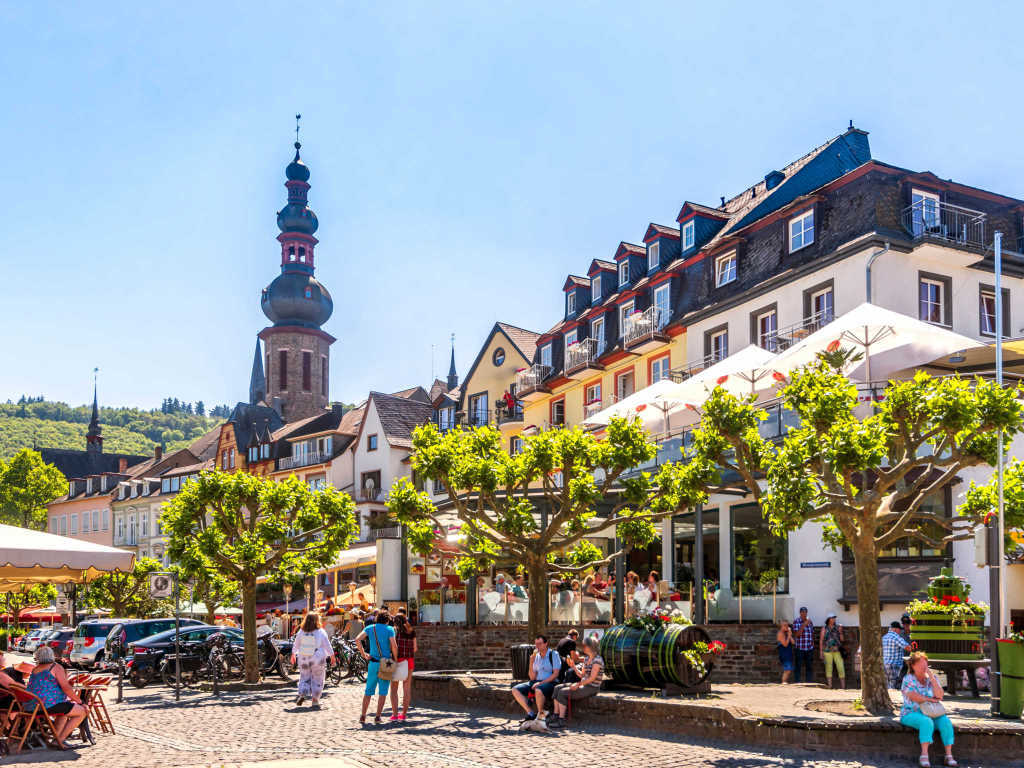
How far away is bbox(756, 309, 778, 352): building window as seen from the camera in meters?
30.5

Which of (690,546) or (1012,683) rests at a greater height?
(690,546)

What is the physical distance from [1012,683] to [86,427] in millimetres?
153481

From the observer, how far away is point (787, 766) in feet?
38.3

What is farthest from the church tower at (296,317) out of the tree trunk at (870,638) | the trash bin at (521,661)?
the tree trunk at (870,638)

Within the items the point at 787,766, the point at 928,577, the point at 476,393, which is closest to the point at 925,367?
the point at 928,577

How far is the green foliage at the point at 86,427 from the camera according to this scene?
139 m

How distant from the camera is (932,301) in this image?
2856 cm

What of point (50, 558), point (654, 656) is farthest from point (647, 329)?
point (50, 558)

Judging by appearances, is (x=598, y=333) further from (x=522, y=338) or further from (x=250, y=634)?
(x=250, y=634)

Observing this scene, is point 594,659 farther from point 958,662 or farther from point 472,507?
point 472,507

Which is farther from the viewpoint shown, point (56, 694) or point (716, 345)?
point (716, 345)

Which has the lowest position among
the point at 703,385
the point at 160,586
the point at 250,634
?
the point at 250,634

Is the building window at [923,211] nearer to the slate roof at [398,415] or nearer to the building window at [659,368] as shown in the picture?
the building window at [659,368]

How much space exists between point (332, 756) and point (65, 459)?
103857 millimetres
